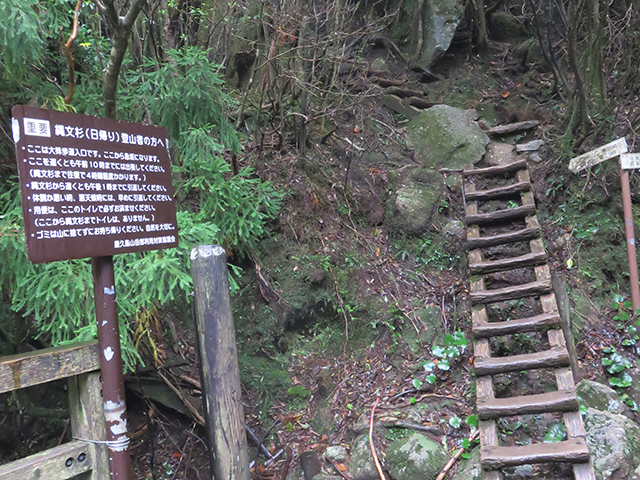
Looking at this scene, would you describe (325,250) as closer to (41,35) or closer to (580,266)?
(580,266)

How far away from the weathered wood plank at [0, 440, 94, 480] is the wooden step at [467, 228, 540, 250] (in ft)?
14.2

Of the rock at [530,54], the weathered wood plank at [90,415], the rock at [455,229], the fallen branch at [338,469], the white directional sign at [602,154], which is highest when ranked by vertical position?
the rock at [530,54]

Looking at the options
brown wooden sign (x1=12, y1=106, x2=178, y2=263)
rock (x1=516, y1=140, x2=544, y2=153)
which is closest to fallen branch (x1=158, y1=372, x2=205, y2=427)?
brown wooden sign (x1=12, y1=106, x2=178, y2=263)

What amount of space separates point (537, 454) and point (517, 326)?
4.03 feet

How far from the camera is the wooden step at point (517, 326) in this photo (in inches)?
152

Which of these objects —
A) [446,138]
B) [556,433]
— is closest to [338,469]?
[556,433]

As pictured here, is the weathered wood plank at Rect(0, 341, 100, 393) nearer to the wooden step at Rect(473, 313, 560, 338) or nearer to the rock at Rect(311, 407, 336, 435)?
the rock at Rect(311, 407, 336, 435)

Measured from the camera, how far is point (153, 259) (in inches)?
122

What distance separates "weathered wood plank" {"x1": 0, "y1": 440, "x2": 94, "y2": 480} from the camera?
5.94 ft

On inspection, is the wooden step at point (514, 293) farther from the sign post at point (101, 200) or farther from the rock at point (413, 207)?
the sign post at point (101, 200)

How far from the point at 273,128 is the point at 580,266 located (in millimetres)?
4257

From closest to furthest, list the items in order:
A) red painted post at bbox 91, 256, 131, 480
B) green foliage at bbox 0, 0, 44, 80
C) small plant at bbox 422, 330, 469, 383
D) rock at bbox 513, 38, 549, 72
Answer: red painted post at bbox 91, 256, 131, 480 < green foliage at bbox 0, 0, 44, 80 < small plant at bbox 422, 330, 469, 383 < rock at bbox 513, 38, 549, 72

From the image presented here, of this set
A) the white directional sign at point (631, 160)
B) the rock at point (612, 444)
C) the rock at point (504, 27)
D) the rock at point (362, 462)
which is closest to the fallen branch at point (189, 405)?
the rock at point (362, 462)

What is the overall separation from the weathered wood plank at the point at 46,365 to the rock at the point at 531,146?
22.9 ft
